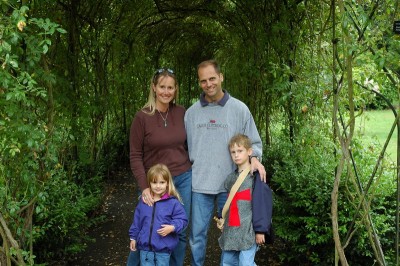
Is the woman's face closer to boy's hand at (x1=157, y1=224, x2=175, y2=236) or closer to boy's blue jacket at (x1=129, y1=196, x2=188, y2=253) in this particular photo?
boy's blue jacket at (x1=129, y1=196, x2=188, y2=253)

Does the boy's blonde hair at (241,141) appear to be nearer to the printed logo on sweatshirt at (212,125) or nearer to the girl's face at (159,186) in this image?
the printed logo on sweatshirt at (212,125)

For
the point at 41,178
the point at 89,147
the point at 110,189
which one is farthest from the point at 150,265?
the point at 110,189

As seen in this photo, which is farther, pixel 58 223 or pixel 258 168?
pixel 58 223

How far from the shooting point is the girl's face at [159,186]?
2.70 m

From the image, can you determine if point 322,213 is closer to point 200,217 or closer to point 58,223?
point 200,217

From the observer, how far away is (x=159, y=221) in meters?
2.72

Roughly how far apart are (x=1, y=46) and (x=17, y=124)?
17.7 inches

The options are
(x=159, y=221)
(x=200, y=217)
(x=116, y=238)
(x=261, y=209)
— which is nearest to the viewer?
(x=261, y=209)

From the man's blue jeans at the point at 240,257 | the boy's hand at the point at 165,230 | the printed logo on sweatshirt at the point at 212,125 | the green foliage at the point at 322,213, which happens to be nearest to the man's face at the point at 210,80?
the printed logo on sweatshirt at the point at 212,125

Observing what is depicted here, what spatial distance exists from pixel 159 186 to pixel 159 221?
0.70 feet

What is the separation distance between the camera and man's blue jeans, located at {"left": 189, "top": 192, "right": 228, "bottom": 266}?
2.87 meters

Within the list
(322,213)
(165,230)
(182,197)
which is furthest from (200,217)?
(322,213)

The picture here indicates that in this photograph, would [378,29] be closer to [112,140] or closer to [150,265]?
[150,265]

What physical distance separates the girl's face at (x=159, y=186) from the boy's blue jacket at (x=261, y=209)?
54cm
